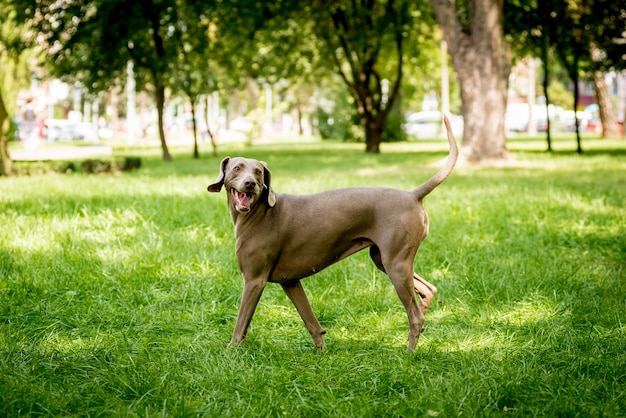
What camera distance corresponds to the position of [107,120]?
89312mm

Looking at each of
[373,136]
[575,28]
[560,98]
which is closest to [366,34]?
[373,136]

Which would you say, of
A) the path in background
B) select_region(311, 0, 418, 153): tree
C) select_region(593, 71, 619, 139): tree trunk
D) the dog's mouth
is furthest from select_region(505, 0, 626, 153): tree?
the dog's mouth

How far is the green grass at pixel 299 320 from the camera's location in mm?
3857

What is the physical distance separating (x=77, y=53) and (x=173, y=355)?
20.6 meters

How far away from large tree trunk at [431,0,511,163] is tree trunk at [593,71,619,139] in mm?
15614

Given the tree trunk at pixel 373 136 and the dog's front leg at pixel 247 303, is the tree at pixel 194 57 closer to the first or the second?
the tree trunk at pixel 373 136

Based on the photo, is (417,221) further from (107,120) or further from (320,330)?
(107,120)

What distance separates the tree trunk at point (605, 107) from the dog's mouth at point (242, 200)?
2983cm

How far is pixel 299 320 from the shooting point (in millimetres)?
5656

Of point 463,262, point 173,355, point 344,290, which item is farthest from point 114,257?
point 463,262

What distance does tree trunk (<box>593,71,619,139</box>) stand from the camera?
3216 centimetres

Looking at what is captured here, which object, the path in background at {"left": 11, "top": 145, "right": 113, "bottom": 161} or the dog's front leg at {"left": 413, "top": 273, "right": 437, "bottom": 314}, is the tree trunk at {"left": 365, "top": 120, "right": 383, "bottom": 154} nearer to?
the path in background at {"left": 11, "top": 145, "right": 113, "bottom": 161}

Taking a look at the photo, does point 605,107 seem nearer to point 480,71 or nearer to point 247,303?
point 480,71

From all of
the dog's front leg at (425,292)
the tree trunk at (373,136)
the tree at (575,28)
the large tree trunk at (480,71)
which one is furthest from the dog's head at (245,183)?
the tree trunk at (373,136)
